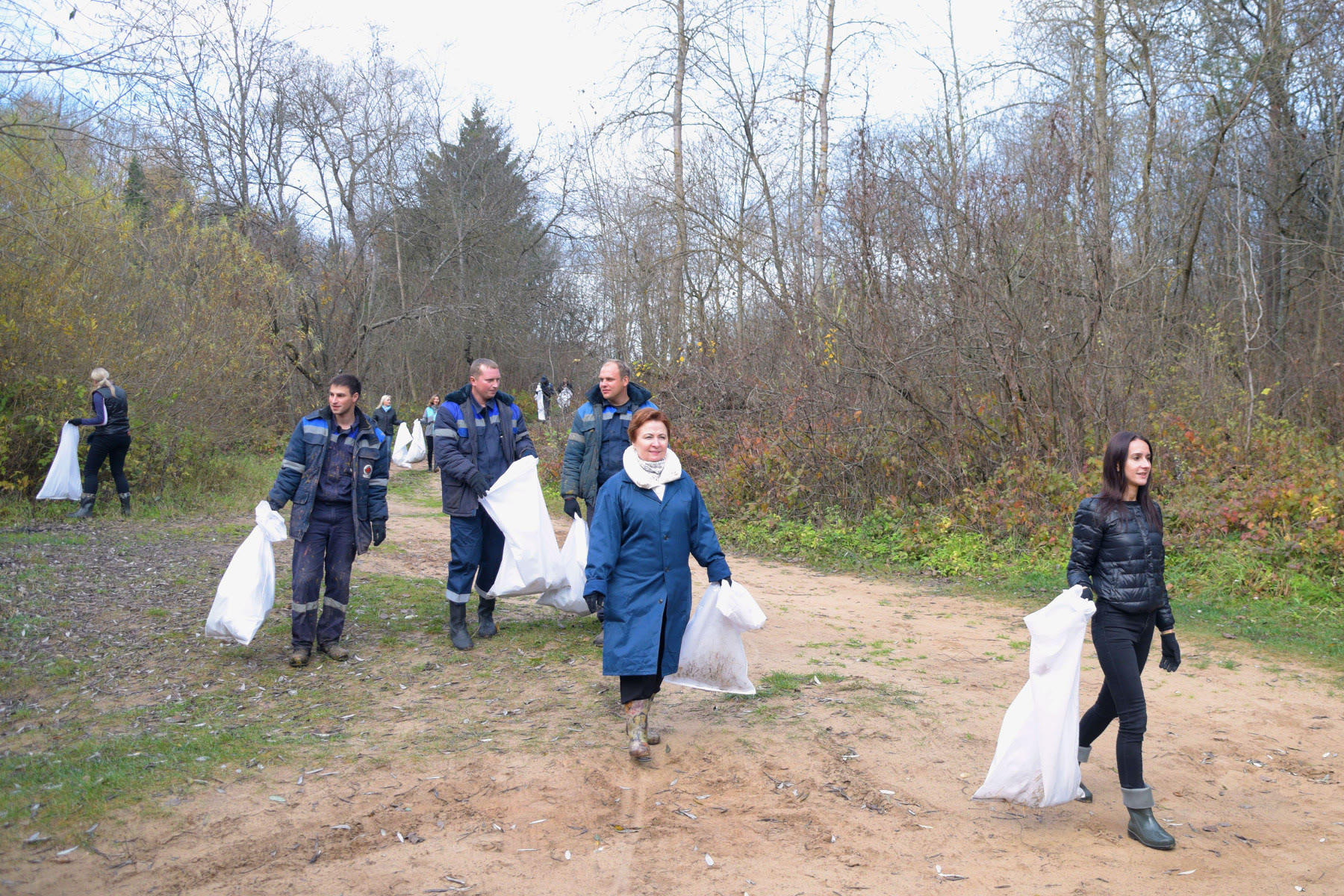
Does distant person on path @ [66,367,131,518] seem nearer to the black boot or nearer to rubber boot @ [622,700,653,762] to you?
the black boot

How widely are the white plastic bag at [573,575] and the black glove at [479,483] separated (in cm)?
66

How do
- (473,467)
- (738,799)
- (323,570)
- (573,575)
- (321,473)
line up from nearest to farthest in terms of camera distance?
(738,799) → (321,473) → (323,570) → (473,467) → (573,575)

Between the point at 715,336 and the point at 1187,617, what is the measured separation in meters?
10.6

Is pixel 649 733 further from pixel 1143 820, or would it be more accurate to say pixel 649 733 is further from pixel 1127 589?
pixel 1127 589

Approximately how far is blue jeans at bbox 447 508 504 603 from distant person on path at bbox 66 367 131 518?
7.18 metres

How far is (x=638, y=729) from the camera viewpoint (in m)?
4.56

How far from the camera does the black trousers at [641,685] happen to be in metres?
4.58

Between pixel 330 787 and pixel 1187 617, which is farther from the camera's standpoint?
pixel 1187 617

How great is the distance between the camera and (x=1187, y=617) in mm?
7633

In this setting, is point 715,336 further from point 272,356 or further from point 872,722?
point 872,722

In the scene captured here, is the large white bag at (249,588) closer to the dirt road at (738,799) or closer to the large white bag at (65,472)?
the dirt road at (738,799)

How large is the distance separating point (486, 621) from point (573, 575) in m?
0.86

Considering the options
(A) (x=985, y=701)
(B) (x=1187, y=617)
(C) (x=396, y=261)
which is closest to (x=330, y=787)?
(A) (x=985, y=701)

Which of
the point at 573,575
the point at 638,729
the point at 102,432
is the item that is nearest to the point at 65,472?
the point at 102,432
